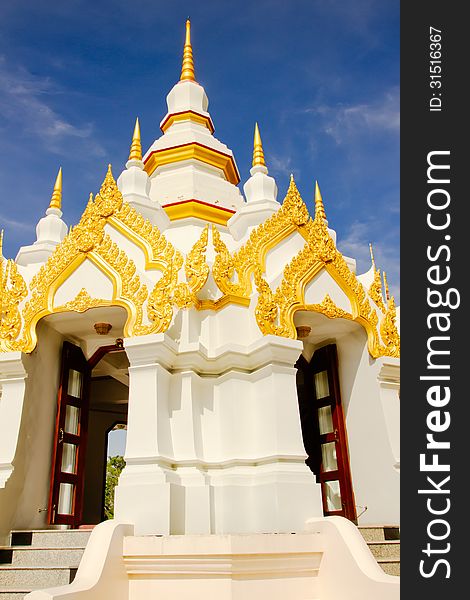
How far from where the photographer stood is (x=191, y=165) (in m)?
10.1

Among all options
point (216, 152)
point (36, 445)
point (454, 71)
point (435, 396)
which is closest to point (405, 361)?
point (435, 396)

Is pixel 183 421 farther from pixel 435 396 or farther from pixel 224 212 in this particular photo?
pixel 224 212

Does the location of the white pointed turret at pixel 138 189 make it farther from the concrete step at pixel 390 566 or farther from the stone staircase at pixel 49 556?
the concrete step at pixel 390 566

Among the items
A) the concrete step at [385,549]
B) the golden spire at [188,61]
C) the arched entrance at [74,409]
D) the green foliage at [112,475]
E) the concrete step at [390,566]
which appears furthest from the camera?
the green foliage at [112,475]

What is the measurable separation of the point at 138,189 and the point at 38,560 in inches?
204

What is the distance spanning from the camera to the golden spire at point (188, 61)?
1209cm

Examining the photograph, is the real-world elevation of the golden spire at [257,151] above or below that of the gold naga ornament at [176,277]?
above

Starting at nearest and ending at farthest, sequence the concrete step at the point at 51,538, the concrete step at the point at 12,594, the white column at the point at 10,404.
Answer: the concrete step at the point at 12,594
the concrete step at the point at 51,538
the white column at the point at 10,404

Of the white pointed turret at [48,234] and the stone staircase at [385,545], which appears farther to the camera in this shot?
the white pointed turret at [48,234]

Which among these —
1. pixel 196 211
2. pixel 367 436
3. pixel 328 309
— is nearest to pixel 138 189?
pixel 196 211

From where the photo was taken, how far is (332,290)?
7.63 meters

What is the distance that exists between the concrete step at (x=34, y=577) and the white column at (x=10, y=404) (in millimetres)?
1503

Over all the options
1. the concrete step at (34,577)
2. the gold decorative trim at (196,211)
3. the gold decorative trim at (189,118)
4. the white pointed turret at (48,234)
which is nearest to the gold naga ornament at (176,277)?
the white pointed turret at (48,234)

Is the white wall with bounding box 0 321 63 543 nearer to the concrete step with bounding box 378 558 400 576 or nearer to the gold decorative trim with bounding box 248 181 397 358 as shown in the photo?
the gold decorative trim with bounding box 248 181 397 358
